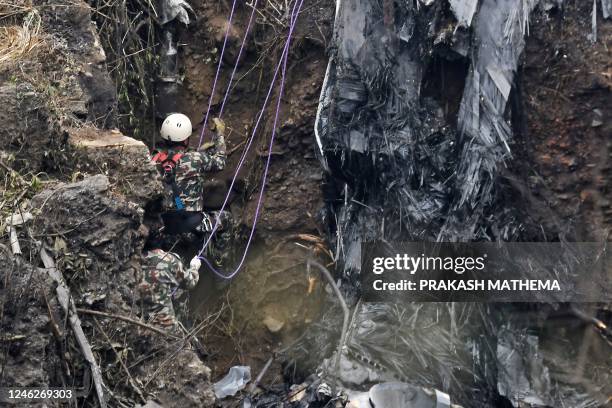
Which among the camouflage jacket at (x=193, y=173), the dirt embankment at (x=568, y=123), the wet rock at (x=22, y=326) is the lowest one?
the wet rock at (x=22, y=326)

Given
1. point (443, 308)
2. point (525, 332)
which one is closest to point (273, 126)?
point (443, 308)

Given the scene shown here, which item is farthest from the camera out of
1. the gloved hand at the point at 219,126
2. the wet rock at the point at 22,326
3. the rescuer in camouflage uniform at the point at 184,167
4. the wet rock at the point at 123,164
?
the gloved hand at the point at 219,126

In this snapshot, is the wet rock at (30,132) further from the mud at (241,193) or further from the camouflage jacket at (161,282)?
the camouflage jacket at (161,282)

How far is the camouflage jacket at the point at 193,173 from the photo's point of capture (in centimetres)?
756

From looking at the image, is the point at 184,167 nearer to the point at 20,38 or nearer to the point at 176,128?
the point at 176,128

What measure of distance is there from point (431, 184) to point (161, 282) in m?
2.41

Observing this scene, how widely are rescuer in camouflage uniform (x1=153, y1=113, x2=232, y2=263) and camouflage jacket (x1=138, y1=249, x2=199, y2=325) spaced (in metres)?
0.56

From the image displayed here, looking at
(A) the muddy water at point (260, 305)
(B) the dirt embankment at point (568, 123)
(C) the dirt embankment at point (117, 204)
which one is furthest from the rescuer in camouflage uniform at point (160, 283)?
(B) the dirt embankment at point (568, 123)

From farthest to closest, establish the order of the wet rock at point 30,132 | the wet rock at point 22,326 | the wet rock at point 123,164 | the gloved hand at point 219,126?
the gloved hand at point 219,126 → the wet rock at point 123,164 → the wet rock at point 30,132 → the wet rock at point 22,326

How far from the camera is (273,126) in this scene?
8.20 meters

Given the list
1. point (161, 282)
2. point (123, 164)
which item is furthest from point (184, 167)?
point (161, 282)

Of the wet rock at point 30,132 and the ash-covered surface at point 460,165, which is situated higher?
the ash-covered surface at point 460,165

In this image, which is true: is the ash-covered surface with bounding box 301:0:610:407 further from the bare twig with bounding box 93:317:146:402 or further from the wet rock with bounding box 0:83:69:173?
the wet rock with bounding box 0:83:69:173

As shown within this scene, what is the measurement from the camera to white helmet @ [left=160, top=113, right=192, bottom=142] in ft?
25.0
